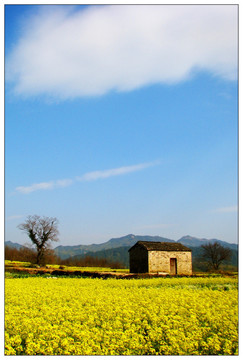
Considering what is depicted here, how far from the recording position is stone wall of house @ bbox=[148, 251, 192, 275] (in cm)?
3431

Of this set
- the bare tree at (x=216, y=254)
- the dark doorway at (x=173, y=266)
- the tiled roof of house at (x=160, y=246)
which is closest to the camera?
the tiled roof of house at (x=160, y=246)

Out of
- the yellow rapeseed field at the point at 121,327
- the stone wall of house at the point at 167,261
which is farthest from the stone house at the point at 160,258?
the yellow rapeseed field at the point at 121,327

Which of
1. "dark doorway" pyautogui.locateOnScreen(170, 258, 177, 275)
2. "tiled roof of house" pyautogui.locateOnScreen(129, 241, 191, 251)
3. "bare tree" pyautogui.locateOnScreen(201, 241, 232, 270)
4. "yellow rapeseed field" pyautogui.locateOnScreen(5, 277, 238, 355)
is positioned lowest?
"bare tree" pyautogui.locateOnScreen(201, 241, 232, 270)

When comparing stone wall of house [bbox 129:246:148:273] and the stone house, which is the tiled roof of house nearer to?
the stone house

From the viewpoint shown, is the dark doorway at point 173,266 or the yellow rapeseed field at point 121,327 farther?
the dark doorway at point 173,266

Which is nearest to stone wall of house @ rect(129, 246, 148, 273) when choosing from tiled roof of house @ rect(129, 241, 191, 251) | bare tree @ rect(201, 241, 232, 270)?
tiled roof of house @ rect(129, 241, 191, 251)

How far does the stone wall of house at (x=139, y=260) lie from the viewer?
114 feet

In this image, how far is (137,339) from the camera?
324 inches

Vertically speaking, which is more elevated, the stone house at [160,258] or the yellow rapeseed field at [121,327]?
the yellow rapeseed field at [121,327]

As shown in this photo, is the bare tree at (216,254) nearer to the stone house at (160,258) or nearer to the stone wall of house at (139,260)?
the stone house at (160,258)

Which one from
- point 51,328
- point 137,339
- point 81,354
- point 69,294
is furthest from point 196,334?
point 69,294

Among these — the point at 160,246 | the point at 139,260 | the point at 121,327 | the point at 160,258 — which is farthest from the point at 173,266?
the point at 121,327

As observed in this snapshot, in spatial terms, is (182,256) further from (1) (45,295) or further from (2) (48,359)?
(2) (48,359)
